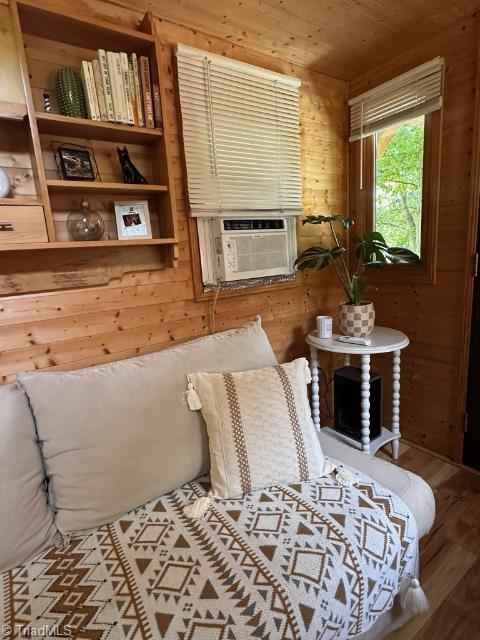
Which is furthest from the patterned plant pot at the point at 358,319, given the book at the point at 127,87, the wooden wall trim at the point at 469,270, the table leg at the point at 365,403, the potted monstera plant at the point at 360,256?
the book at the point at 127,87

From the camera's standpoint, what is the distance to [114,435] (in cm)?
108

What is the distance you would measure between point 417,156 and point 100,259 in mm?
1819

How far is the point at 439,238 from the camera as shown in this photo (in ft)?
6.07

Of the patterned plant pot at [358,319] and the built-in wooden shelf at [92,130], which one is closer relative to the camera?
the built-in wooden shelf at [92,130]

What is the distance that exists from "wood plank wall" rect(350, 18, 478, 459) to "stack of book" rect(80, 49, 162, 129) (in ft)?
4.75

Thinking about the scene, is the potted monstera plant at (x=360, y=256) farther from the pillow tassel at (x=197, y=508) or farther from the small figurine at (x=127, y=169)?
the pillow tassel at (x=197, y=508)

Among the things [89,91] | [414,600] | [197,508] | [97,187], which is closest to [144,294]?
[97,187]

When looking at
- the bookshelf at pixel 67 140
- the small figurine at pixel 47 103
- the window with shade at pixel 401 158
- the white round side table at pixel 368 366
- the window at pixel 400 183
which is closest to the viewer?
the bookshelf at pixel 67 140

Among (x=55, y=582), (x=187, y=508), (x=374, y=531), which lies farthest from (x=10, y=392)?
(x=374, y=531)

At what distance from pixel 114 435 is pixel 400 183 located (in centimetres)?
205

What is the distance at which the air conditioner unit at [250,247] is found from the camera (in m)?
1.71

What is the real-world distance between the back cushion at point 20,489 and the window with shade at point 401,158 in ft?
6.75

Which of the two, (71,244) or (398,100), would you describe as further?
(398,100)

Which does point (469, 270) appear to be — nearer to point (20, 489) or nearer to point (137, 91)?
point (137, 91)
